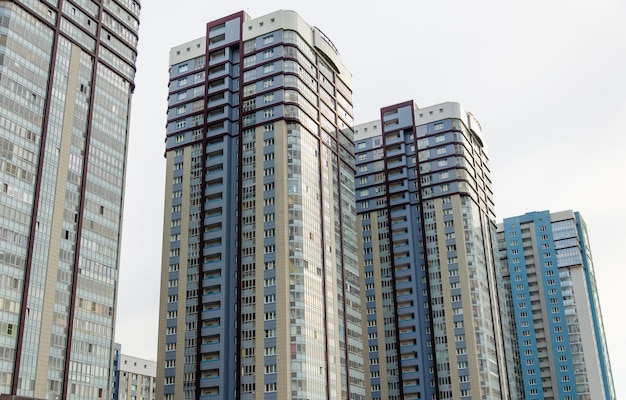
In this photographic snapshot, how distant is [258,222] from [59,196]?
1537 inches

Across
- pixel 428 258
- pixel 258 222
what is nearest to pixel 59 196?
pixel 258 222

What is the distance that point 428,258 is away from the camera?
164 meters

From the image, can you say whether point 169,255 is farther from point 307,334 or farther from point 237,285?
point 307,334

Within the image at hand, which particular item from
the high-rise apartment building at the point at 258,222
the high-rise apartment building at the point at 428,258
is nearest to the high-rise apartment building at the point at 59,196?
the high-rise apartment building at the point at 258,222

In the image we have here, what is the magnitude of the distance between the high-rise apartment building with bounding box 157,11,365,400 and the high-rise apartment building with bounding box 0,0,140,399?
87.5 feet

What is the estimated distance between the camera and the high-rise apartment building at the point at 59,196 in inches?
3548

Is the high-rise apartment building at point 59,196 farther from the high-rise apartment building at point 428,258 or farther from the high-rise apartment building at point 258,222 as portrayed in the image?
the high-rise apartment building at point 428,258

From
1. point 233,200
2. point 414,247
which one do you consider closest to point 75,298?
point 233,200

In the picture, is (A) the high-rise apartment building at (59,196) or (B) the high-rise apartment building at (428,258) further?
(B) the high-rise apartment building at (428,258)

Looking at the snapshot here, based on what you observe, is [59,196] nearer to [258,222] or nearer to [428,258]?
[258,222]

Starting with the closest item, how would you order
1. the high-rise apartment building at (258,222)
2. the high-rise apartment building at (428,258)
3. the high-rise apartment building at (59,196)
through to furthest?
the high-rise apartment building at (59,196), the high-rise apartment building at (258,222), the high-rise apartment building at (428,258)

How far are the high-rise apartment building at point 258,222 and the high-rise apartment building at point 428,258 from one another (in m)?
23.1

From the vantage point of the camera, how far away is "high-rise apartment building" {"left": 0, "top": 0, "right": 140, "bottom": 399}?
9012 cm

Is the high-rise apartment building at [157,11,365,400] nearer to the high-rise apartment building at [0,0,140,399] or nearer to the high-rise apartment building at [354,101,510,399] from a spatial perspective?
the high-rise apartment building at [354,101,510,399]
